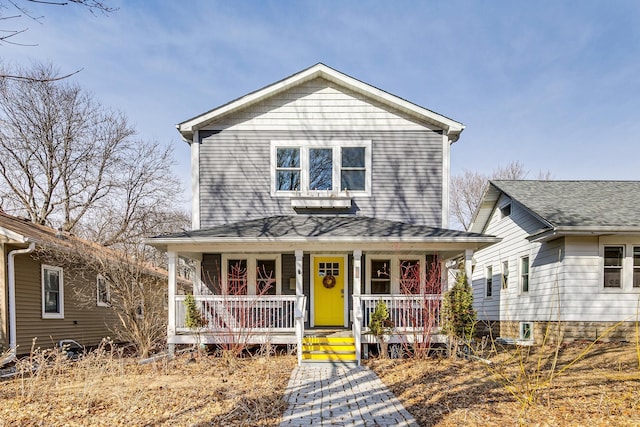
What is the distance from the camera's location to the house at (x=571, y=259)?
1048 centimetres

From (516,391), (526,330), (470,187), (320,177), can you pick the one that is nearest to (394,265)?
(320,177)

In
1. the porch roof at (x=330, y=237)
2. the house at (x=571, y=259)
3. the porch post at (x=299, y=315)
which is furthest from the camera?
the house at (x=571, y=259)

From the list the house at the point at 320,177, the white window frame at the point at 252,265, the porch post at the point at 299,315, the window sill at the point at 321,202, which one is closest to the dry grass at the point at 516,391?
the porch post at the point at 299,315

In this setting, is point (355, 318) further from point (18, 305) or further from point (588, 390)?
point (18, 305)

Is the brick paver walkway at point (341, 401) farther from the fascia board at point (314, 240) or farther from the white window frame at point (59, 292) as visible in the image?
the white window frame at point (59, 292)

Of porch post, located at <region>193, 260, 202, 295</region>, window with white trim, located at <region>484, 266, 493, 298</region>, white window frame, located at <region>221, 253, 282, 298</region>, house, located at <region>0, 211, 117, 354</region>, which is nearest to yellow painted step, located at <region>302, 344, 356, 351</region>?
white window frame, located at <region>221, 253, 282, 298</region>

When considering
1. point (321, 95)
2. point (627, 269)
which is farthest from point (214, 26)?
point (627, 269)

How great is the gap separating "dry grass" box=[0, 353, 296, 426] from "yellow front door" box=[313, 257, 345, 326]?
294 cm

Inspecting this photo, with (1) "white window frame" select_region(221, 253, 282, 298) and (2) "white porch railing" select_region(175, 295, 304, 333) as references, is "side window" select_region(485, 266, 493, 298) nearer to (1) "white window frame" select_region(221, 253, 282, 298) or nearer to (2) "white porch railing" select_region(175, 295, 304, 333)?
(1) "white window frame" select_region(221, 253, 282, 298)

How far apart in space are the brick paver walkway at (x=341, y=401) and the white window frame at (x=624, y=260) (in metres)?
7.18

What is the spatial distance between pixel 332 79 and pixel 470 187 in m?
27.7

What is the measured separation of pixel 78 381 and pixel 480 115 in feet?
58.9

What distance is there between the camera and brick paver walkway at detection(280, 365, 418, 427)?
5.10 meters

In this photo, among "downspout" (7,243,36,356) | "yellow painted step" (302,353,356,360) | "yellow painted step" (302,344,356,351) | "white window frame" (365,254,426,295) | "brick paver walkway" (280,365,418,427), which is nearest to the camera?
"brick paver walkway" (280,365,418,427)
